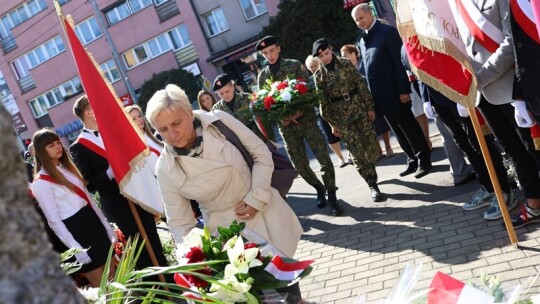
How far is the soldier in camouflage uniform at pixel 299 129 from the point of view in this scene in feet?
22.8

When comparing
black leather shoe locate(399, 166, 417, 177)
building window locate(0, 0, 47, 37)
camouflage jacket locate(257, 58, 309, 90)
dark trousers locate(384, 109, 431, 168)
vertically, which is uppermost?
building window locate(0, 0, 47, 37)

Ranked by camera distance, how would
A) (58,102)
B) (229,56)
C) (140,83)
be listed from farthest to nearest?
(58,102), (140,83), (229,56)

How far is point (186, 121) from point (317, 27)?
23.1m

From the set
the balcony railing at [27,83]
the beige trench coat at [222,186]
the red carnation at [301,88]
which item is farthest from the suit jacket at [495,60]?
the balcony railing at [27,83]

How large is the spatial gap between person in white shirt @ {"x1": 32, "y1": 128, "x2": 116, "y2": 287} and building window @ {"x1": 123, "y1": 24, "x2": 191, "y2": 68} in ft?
92.8

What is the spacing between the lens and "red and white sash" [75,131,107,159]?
207 inches

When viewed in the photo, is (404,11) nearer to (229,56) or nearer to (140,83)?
(229,56)

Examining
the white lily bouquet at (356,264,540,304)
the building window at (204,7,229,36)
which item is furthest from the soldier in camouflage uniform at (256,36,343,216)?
the building window at (204,7,229,36)

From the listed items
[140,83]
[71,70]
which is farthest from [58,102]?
[140,83]

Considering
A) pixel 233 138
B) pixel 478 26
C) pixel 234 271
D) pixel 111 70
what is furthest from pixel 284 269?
pixel 111 70

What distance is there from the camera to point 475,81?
376cm

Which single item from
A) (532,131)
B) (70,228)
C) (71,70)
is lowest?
(532,131)

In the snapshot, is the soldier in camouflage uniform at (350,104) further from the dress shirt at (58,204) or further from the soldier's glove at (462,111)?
the dress shirt at (58,204)

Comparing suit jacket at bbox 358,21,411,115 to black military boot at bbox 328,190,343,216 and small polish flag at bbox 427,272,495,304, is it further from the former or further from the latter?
small polish flag at bbox 427,272,495,304
